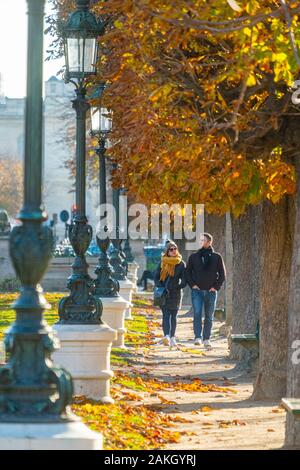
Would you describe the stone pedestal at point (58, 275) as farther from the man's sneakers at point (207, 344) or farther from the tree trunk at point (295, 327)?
the tree trunk at point (295, 327)

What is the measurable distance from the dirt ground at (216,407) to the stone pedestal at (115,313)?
603 millimetres

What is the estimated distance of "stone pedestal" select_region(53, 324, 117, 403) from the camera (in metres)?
15.1

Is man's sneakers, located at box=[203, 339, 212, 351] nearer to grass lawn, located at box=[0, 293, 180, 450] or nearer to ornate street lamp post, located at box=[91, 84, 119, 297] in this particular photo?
ornate street lamp post, located at box=[91, 84, 119, 297]

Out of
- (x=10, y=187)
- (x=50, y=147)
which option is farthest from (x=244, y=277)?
(x=50, y=147)

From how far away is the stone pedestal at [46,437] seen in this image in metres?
8.62

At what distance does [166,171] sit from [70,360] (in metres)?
2.26

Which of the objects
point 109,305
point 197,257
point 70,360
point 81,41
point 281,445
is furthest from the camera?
point 197,257

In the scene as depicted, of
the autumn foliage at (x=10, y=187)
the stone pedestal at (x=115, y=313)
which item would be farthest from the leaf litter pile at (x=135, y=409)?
the autumn foliage at (x=10, y=187)

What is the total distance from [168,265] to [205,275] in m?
0.76

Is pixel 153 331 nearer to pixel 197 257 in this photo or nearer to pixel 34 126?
pixel 197 257

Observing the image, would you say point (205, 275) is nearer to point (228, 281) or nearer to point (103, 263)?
point (103, 263)

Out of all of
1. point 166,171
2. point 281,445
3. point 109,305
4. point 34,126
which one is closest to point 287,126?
point 166,171

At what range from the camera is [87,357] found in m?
15.3

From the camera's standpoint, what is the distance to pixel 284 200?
17578 millimetres
